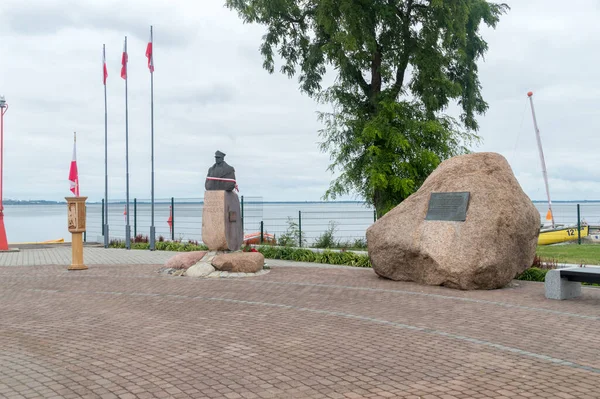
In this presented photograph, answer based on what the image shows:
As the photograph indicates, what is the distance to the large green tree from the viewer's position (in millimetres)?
22109

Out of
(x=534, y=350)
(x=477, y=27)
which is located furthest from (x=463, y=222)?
(x=477, y=27)

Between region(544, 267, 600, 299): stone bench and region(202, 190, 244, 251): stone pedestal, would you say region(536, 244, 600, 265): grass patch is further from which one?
region(202, 190, 244, 251): stone pedestal

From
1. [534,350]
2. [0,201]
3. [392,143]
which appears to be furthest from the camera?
[0,201]

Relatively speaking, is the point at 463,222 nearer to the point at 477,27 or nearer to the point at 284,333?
the point at 284,333

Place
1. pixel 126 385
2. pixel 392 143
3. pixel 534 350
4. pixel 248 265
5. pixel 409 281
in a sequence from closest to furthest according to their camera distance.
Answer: pixel 126 385, pixel 534 350, pixel 409 281, pixel 248 265, pixel 392 143

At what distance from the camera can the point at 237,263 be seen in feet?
48.7

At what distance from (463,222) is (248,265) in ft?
17.2

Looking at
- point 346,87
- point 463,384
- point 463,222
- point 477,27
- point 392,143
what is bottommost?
point 463,384

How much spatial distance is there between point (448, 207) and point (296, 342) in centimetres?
633

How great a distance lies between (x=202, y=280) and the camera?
13.9 meters

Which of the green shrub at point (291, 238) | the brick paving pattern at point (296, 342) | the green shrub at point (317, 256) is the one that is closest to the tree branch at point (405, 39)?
the green shrub at point (291, 238)

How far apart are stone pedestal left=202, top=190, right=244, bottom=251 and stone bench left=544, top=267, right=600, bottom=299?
7599 mm

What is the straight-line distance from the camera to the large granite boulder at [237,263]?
48.5 ft

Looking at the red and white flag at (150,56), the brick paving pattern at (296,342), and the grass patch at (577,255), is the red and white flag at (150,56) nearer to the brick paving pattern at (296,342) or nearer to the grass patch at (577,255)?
the brick paving pattern at (296,342)
